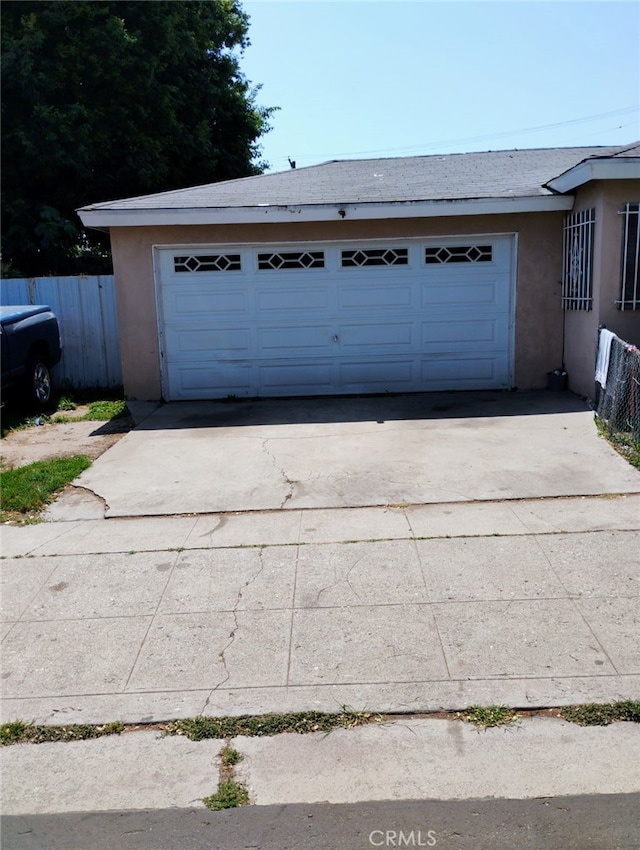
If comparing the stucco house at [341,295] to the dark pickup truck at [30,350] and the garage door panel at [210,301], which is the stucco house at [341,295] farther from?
the dark pickup truck at [30,350]

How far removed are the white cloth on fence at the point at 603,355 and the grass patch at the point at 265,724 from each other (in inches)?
254

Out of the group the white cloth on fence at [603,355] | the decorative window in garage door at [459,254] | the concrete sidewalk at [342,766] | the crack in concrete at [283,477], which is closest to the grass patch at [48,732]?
the concrete sidewalk at [342,766]

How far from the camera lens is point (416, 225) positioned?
11125 millimetres

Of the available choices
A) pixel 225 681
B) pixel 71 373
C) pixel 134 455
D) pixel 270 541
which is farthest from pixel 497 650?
pixel 71 373

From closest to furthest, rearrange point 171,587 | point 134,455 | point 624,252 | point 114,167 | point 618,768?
point 618,768 < point 171,587 < point 134,455 < point 624,252 < point 114,167

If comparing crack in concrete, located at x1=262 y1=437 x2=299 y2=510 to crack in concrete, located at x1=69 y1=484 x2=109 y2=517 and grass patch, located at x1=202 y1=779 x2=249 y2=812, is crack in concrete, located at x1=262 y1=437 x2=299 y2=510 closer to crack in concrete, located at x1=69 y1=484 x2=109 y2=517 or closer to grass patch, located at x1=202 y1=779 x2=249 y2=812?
crack in concrete, located at x1=69 y1=484 x2=109 y2=517

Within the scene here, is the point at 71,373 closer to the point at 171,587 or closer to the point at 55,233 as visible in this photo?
the point at 55,233

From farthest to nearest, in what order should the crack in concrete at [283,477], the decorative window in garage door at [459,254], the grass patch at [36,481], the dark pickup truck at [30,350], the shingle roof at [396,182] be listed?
the decorative window in garage door at [459,254]
the dark pickup truck at [30,350]
the shingle roof at [396,182]
the grass patch at [36,481]
the crack in concrete at [283,477]

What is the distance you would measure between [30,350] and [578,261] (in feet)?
26.6

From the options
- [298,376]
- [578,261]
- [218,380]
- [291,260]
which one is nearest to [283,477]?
[298,376]

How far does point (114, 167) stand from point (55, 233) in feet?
8.92

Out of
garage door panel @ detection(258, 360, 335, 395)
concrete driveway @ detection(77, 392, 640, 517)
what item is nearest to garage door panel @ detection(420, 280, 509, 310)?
concrete driveway @ detection(77, 392, 640, 517)

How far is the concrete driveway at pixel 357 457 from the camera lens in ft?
23.2

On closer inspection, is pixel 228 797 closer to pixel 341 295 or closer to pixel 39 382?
pixel 341 295
